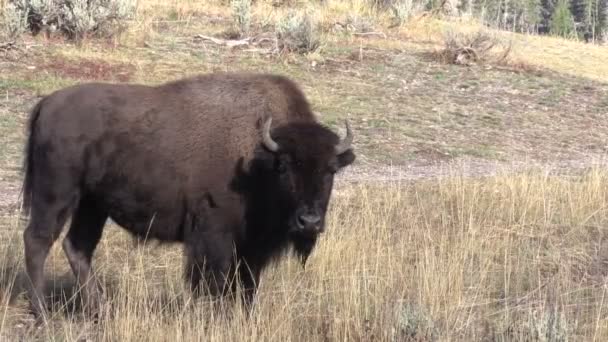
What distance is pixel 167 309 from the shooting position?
572cm

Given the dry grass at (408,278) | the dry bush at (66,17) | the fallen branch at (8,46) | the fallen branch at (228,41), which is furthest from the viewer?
the fallen branch at (228,41)

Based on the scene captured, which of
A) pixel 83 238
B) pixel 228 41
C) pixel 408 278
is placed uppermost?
pixel 228 41

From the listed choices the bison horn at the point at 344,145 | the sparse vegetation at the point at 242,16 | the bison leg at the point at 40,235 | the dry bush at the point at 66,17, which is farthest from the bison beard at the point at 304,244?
the sparse vegetation at the point at 242,16

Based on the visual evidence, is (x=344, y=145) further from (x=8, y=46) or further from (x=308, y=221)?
(x=8, y=46)

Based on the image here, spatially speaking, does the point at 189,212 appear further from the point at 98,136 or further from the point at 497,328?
the point at 497,328

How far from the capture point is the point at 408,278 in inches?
254

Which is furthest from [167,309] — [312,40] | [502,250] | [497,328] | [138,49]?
[312,40]

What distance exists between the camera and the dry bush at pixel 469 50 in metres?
19.0

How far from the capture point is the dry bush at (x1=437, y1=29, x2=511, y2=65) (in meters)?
19.0

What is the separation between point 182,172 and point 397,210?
123 inches

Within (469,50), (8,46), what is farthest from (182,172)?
(469,50)

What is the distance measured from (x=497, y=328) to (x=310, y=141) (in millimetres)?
1667

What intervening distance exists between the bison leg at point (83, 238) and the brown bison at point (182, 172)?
→ 16 cm

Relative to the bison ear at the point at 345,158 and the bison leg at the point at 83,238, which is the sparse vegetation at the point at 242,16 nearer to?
the bison leg at the point at 83,238
